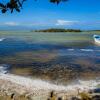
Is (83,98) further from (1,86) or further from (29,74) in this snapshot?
(29,74)

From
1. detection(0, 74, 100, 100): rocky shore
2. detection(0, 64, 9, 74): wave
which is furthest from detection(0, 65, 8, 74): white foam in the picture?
detection(0, 74, 100, 100): rocky shore

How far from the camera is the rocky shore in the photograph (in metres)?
11.3

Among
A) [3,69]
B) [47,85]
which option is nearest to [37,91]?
[47,85]

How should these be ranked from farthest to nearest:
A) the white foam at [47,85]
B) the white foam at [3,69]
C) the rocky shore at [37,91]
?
the white foam at [3,69]
the white foam at [47,85]
the rocky shore at [37,91]

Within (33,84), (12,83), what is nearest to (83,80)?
(33,84)

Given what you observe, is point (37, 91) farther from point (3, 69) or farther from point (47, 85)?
point (3, 69)

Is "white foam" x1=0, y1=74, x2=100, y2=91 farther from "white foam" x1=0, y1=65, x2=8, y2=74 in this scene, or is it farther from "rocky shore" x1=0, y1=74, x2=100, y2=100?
"white foam" x1=0, y1=65, x2=8, y2=74

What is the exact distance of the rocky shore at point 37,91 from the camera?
37.0ft

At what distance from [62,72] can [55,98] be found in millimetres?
7831

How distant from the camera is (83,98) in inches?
435

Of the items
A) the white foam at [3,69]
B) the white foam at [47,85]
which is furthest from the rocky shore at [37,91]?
the white foam at [3,69]

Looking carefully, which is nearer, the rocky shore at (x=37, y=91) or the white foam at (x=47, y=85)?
the rocky shore at (x=37, y=91)

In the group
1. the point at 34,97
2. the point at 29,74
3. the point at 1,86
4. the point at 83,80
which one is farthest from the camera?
the point at 29,74

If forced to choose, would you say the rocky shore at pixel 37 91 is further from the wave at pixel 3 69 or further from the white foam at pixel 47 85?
the wave at pixel 3 69
